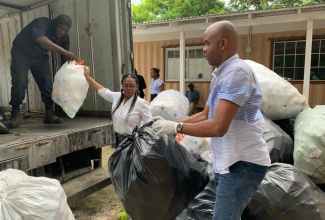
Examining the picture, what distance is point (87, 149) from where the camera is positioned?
3098 millimetres

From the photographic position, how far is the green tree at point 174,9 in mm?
18484

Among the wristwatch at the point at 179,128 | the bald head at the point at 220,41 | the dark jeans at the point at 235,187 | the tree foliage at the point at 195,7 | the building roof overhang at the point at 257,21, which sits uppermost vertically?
the tree foliage at the point at 195,7

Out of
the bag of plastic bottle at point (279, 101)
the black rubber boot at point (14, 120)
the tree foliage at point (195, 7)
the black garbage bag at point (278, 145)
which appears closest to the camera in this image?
the black garbage bag at point (278, 145)

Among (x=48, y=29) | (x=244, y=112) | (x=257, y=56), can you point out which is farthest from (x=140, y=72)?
(x=244, y=112)

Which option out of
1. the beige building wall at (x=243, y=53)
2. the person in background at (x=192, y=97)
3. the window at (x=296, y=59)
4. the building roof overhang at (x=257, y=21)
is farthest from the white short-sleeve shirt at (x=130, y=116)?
the window at (x=296, y=59)

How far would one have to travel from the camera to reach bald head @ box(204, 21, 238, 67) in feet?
4.88

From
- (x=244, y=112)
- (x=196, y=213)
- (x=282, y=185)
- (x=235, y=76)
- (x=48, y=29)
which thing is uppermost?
(x=48, y=29)

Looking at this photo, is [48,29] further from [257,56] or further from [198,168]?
[257,56]

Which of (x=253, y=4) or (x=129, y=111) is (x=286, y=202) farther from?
(x=253, y=4)

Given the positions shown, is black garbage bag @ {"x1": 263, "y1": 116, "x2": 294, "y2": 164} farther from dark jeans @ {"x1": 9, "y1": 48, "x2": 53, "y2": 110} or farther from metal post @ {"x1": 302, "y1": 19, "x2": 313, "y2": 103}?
metal post @ {"x1": 302, "y1": 19, "x2": 313, "y2": 103}

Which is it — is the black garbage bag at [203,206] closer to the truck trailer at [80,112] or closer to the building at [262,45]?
the truck trailer at [80,112]

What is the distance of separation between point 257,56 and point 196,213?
6.86 meters

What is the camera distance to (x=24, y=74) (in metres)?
3.50

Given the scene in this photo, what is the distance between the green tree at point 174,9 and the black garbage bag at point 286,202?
1657 cm
